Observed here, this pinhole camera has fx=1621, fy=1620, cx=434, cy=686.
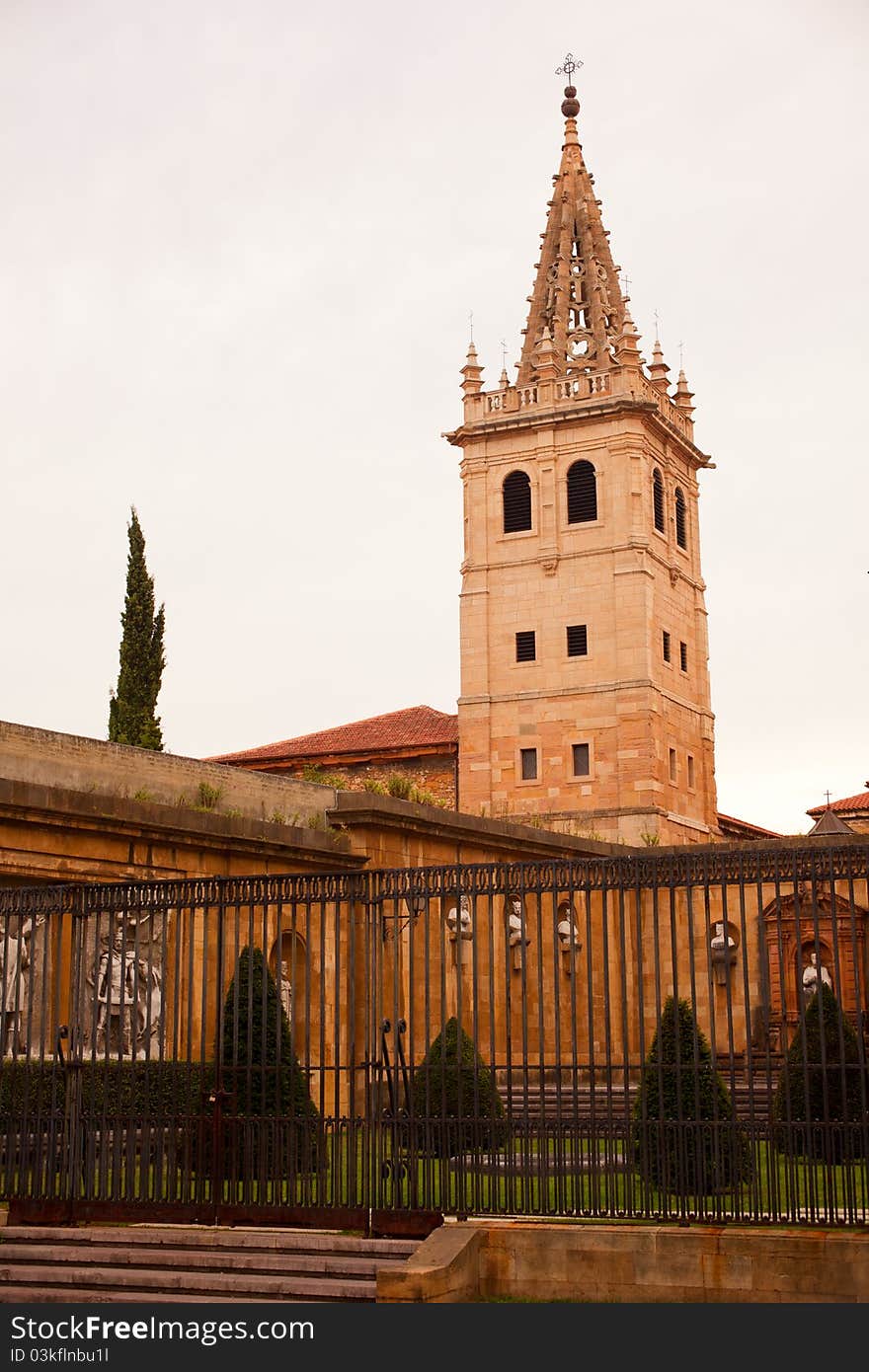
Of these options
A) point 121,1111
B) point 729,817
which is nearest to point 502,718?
point 729,817

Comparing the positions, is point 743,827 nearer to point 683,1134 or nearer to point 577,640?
point 577,640

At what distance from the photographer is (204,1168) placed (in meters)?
13.1

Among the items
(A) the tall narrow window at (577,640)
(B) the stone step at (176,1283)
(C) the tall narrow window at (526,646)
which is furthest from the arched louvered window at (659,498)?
(B) the stone step at (176,1283)

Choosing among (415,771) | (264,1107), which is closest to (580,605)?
(415,771)

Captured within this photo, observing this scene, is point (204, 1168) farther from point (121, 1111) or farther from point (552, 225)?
point (552, 225)

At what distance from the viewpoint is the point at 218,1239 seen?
12016mm

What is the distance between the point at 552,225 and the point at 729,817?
997 inches

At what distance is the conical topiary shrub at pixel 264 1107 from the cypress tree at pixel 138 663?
3163 cm

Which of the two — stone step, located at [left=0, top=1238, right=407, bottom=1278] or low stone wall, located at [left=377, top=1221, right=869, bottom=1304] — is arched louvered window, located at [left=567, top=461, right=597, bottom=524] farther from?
low stone wall, located at [left=377, top=1221, right=869, bottom=1304]

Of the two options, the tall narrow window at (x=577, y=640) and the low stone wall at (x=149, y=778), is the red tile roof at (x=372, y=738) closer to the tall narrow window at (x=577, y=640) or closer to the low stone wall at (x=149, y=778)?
the tall narrow window at (x=577, y=640)

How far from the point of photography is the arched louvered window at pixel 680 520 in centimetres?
6366

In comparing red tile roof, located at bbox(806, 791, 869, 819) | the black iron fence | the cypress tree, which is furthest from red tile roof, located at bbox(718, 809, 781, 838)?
the black iron fence

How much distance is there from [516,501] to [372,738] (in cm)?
1052

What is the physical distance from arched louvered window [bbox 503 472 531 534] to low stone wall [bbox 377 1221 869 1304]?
5066 cm
